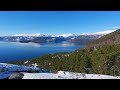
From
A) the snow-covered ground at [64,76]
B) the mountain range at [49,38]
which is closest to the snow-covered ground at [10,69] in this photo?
the snow-covered ground at [64,76]

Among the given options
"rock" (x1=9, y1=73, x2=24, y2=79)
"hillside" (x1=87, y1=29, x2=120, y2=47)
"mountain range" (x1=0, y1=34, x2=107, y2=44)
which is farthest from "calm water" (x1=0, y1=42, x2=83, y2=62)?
"hillside" (x1=87, y1=29, x2=120, y2=47)

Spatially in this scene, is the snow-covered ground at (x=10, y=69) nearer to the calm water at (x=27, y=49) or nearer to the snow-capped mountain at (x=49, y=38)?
the calm water at (x=27, y=49)

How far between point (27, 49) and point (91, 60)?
3.05 ft

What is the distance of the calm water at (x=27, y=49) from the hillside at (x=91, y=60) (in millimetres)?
74

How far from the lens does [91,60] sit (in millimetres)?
3930

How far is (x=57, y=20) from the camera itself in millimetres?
3918

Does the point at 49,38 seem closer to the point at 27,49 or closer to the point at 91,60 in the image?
the point at 27,49

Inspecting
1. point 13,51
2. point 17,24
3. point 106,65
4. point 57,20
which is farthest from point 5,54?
point 106,65

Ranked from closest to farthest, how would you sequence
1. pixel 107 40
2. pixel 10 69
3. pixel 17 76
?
pixel 17 76 → pixel 10 69 → pixel 107 40

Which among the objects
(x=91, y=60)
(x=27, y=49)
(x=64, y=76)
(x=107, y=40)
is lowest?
(x=64, y=76)

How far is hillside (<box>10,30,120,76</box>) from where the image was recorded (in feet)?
12.5

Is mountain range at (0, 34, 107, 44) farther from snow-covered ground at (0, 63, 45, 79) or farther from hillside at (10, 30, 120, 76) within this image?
snow-covered ground at (0, 63, 45, 79)

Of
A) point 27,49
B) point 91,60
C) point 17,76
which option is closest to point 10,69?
point 17,76
